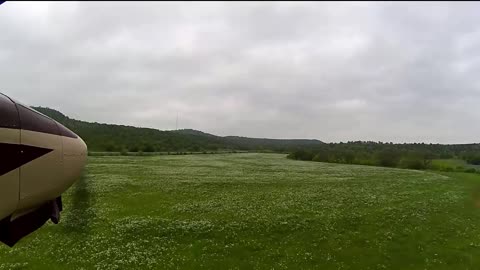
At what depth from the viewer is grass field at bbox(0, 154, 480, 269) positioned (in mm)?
20734

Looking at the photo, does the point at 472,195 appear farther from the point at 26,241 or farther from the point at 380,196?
the point at 26,241

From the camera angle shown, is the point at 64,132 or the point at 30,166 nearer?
the point at 30,166

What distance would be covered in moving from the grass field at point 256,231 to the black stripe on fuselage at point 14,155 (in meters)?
3.15

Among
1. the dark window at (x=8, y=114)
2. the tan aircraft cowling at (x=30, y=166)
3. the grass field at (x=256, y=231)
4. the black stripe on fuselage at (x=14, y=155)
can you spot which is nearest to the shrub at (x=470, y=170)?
the grass field at (x=256, y=231)

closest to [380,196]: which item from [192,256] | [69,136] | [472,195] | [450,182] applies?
[472,195]

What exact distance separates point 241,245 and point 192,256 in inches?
131

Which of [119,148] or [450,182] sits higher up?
[119,148]

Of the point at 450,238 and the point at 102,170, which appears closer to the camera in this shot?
the point at 450,238

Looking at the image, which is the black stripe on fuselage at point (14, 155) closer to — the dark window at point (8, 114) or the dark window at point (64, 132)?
the dark window at point (8, 114)

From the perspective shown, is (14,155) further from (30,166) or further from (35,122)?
(35,122)

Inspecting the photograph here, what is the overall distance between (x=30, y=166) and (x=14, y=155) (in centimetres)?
38

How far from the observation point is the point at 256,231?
25391 millimetres

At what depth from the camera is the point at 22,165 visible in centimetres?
620

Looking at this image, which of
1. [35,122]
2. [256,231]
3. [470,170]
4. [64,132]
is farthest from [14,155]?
[470,170]
